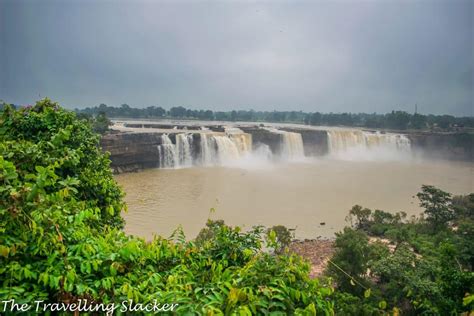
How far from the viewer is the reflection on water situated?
1184 cm

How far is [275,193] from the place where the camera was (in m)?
15.4

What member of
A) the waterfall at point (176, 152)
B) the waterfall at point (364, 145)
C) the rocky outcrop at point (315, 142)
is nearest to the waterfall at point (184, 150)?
the waterfall at point (176, 152)

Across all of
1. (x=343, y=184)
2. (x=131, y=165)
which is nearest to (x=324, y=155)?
(x=343, y=184)

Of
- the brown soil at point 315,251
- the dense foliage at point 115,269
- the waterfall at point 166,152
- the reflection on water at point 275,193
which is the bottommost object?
the brown soil at point 315,251

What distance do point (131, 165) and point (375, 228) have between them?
15365 millimetres

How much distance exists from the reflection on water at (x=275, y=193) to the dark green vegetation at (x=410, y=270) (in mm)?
2977

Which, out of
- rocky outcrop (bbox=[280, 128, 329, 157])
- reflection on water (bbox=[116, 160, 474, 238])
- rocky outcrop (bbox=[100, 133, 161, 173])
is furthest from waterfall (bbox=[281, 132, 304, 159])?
rocky outcrop (bbox=[100, 133, 161, 173])

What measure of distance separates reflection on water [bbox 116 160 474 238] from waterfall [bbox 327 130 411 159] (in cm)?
406

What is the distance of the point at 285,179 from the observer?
60.9 feet

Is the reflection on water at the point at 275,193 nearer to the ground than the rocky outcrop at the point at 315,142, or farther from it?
nearer to the ground

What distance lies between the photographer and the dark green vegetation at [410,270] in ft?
11.9

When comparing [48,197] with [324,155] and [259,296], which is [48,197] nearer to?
[259,296]

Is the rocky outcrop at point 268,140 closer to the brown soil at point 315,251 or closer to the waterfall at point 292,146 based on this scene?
the waterfall at point 292,146

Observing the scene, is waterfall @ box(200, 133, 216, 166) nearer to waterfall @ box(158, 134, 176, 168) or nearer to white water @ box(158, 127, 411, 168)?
white water @ box(158, 127, 411, 168)
